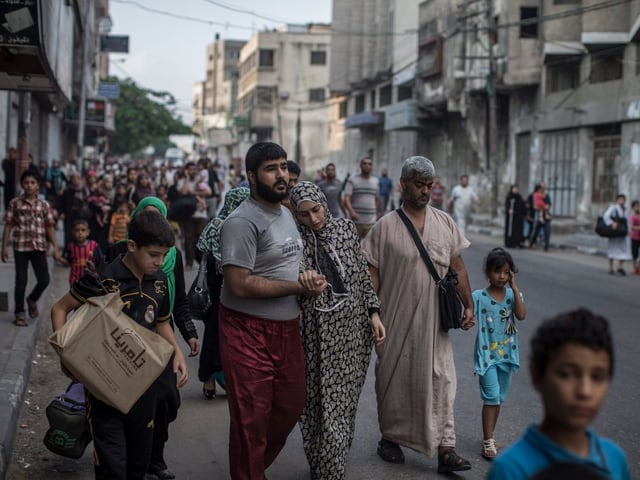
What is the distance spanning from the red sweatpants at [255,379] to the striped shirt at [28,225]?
5735 millimetres

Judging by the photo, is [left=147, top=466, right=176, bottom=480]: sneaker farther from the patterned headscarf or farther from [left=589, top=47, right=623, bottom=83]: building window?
[left=589, top=47, right=623, bottom=83]: building window

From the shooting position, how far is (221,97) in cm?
12162

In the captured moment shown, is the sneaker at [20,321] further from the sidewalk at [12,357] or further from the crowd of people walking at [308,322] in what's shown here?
the crowd of people walking at [308,322]

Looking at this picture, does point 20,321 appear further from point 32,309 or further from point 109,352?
point 109,352

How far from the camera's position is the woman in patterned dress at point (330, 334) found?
17.4 ft

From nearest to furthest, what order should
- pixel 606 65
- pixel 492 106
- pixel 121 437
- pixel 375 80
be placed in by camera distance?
1. pixel 121 437
2. pixel 606 65
3. pixel 492 106
4. pixel 375 80

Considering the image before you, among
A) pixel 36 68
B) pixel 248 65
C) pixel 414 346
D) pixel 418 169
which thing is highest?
pixel 248 65

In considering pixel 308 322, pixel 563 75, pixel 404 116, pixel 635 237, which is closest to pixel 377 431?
pixel 308 322

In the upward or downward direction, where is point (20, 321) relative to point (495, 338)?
downward

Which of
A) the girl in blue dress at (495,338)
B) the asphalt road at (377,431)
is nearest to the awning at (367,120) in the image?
the asphalt road at (377,431)

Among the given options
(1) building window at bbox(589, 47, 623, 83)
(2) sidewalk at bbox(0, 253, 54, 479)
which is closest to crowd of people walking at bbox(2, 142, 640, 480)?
(2) sidewalk at bbox(0, 253, 54, 479)

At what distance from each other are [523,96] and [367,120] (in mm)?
18831

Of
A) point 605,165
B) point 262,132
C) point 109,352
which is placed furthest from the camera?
point 262,132

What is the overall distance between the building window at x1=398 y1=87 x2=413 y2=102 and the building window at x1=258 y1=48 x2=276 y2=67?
2933 cm
